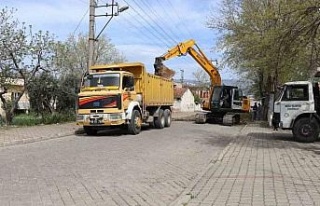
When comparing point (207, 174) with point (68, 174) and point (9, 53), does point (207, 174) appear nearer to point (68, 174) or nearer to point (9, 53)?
point (68, 174)

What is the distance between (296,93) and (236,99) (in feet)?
48.6

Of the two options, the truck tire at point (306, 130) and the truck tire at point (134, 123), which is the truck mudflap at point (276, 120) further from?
the truck tire at point (134, 123)

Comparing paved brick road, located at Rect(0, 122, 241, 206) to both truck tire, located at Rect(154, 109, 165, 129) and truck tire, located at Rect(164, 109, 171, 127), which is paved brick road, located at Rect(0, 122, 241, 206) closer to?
truck tire, located at Rect(154, 109, 165, 129)

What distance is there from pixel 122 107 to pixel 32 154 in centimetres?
725

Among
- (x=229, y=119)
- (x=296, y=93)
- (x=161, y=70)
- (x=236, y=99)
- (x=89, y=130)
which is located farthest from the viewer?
(x=236, y=99)

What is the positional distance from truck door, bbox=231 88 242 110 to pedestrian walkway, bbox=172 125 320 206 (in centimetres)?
1844

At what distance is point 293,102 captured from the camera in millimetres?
18562

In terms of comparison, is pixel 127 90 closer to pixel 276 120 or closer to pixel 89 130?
pixel 89 130

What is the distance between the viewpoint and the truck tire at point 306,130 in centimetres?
1816

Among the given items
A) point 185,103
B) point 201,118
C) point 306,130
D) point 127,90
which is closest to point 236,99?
point 201,118

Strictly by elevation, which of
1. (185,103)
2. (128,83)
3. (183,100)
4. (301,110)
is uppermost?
(183,100)

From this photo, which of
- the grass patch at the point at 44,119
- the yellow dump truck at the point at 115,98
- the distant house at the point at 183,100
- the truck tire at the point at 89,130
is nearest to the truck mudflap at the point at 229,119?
the yellow dump truck at the point at 115,98

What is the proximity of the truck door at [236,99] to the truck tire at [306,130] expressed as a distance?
14.3m

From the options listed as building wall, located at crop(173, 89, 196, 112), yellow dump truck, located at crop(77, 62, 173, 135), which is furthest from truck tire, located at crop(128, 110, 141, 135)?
building wall, located at crop(173, 89, 196, 112)
